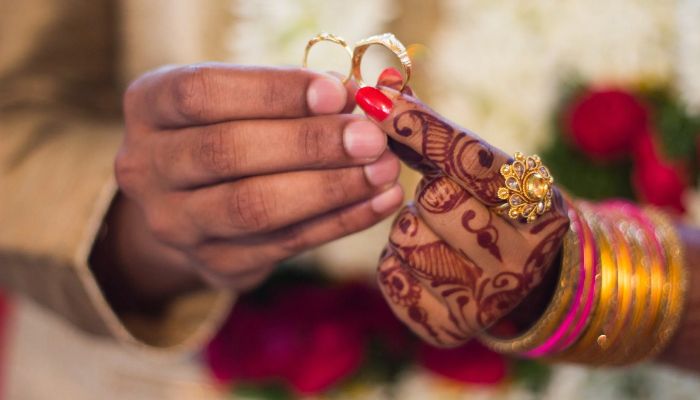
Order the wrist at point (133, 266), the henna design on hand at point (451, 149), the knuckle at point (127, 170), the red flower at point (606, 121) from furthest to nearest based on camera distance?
the red flower at point (606, 121), the wrist at point (133, 266), the knuckle at point (127, 170), the henna design on hand at point (451, 149)

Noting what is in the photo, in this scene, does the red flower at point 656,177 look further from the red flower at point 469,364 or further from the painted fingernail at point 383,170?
the painted fingernail at point 383,170

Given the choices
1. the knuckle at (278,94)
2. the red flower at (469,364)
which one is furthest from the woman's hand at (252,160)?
the red flower at (469,364)

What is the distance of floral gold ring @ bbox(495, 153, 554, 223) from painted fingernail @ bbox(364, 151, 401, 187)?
0.26ft

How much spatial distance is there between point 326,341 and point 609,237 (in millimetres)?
433

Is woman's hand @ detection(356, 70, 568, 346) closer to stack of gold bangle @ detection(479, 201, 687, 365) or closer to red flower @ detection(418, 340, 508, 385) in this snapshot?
stack of gold bangle @ detection(479, 201, 687, 365)

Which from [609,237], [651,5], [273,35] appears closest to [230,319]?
[273,35]

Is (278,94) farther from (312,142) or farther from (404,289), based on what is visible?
(404,289)

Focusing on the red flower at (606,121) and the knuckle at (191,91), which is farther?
the red flower at (606,121)

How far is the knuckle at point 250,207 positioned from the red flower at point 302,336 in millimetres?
401

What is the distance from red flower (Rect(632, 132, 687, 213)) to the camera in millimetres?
819

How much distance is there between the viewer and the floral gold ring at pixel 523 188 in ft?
1.46

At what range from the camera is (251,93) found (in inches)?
18.4

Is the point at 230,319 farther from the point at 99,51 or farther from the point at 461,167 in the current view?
the point at 461,167

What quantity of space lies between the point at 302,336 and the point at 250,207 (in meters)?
0.44
